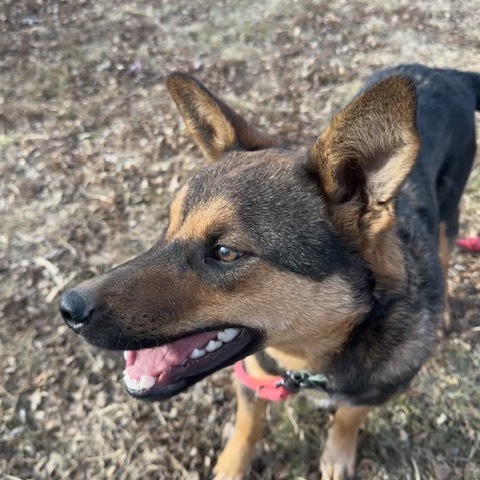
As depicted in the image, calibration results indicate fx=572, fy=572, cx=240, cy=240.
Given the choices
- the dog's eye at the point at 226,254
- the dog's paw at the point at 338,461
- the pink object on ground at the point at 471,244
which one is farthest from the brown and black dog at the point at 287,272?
the pink object on ground at the point at 471,244

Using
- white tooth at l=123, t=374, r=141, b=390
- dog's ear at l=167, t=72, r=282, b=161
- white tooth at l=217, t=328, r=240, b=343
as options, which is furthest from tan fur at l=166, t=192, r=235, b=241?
white tooth at l=123, t=374, r=141, b=390

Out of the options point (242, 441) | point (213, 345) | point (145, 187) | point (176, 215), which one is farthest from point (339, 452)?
point (145, 187)

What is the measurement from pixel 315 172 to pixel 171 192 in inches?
122

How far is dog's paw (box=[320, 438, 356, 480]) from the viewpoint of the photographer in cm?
372

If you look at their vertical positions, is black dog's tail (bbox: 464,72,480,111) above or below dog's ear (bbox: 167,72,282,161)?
below

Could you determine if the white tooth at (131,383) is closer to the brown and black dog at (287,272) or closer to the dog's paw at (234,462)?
the brown and black dog at (287,272)

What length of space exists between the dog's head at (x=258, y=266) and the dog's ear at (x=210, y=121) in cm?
38

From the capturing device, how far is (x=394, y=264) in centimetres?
282

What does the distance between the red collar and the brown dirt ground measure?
71 cm

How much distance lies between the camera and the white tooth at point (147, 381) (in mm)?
2805

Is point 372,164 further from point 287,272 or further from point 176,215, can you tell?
point 176,215

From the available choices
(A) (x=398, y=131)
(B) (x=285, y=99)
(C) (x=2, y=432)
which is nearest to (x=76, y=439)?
(C) (x=2, y=432)

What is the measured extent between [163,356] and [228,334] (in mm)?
384

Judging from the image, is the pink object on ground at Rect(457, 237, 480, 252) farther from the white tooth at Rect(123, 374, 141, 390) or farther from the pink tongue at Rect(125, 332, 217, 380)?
the white tooth at Rect(123, 374, 141, 390)
